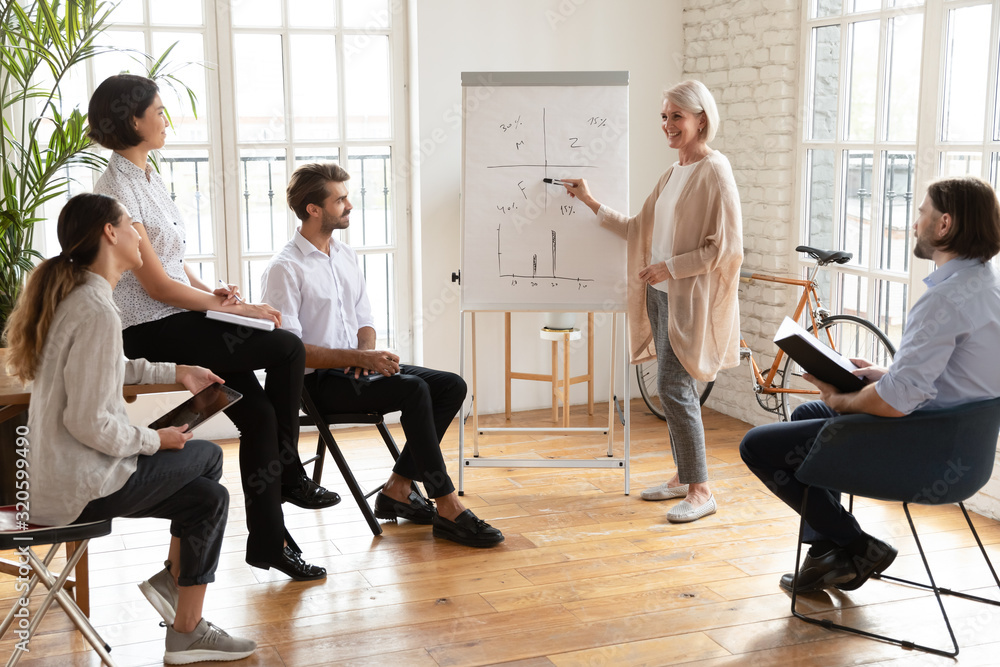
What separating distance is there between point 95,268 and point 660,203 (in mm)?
2223

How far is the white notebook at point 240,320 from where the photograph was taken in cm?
270

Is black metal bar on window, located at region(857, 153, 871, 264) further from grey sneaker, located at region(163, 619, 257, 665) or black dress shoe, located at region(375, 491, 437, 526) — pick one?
grey sneaker, located at region(163, 619, 257, 665)

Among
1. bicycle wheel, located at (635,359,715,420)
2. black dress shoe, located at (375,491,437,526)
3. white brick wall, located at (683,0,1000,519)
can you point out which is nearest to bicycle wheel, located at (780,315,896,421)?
white brick wall, located at (683,0,1000,519)

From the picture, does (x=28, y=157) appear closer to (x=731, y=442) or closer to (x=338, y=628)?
(x=338, y=628)

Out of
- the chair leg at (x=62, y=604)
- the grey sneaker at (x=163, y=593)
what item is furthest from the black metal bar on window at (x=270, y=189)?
the chair leg at (x=62, y=604)

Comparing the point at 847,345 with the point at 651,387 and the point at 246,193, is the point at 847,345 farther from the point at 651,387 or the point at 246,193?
the point at 246,193

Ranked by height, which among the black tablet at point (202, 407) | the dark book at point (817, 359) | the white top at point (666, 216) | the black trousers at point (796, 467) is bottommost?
the black trousers at point (796, 467)

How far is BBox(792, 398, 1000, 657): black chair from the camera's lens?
244 centimetres

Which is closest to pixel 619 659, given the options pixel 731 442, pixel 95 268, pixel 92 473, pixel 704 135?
pixel 92 473

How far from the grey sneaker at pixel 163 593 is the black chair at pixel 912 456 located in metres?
1.77

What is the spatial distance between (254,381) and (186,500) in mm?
642

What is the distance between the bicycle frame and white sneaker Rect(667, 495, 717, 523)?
0.98 meters

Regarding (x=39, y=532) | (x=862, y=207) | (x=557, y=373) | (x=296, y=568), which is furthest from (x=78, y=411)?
(x=862, y=207)

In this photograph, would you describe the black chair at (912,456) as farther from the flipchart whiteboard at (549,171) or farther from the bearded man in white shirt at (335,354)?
the flipchart whiteboard at (549,171)
